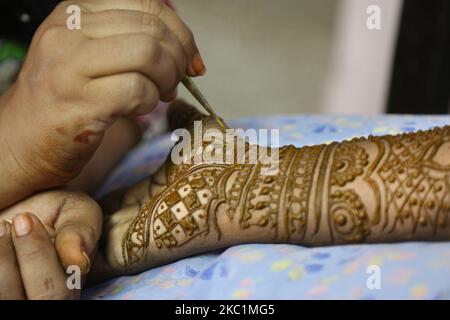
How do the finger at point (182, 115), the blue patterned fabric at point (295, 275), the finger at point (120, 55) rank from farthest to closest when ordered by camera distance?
the finger at point (182, 115) → the finger at point (120, 55) → the blue patterned fabric at point (295, 275)

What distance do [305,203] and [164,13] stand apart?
0.95 feet

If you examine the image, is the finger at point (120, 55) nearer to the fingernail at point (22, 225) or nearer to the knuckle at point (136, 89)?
the knuckle at point (136, 89)

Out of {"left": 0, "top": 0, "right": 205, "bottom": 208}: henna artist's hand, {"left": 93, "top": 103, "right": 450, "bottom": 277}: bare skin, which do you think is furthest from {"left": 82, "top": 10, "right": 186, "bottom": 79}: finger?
{"left": 93, "top": 103, "right": 450, "bottom": 277}: bare skin

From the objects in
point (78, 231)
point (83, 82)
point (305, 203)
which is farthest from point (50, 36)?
point (305, 203)

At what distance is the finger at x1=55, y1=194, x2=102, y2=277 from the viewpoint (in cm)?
73

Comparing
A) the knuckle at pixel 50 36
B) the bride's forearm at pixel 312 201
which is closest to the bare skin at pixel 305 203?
the bride's forearm at pixel 312 201

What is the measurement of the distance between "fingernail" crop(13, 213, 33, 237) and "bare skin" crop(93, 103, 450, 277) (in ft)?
0.49

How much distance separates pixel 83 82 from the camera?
2.55 feet

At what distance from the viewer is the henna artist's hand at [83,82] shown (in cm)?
77

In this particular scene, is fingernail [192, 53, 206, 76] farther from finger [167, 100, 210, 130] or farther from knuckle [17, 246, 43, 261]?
knuckle [17, 246, 43, 261]

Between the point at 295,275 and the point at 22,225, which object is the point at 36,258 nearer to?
the point at 22,225
